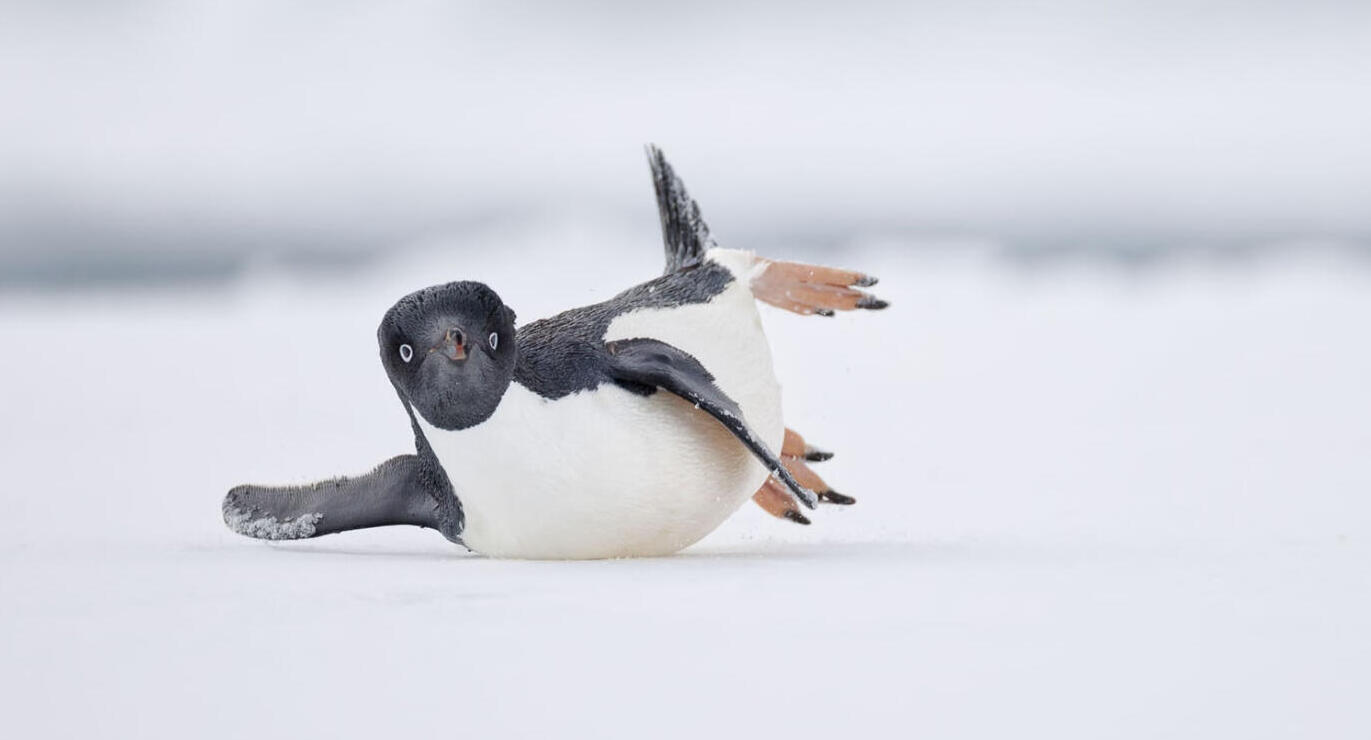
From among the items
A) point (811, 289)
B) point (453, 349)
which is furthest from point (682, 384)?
point (811, 289)

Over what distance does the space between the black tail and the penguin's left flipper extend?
1.40 meters

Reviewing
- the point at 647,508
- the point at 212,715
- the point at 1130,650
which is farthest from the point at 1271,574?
the point at 212,715

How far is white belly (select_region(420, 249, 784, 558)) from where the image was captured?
171 inches

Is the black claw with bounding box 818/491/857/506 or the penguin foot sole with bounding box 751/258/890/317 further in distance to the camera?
the black claw with bounding box 818/491/857/506

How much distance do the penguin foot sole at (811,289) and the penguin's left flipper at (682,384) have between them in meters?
1.24

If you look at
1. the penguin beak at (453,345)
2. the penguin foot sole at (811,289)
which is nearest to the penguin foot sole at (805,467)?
the penguin foot sole at (811,289)

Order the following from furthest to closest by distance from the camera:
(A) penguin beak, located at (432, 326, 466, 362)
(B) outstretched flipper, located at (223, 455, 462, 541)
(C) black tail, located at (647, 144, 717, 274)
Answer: (C) black tail, located at (647, 144, 717, 274) < (B) outstretched flipper, located at (223, 455, 462, 541) < (A) penguin beak, located at (432, 326, 466, 362)

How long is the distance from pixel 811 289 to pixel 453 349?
2041 mm

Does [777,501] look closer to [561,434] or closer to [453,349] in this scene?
[561,434]

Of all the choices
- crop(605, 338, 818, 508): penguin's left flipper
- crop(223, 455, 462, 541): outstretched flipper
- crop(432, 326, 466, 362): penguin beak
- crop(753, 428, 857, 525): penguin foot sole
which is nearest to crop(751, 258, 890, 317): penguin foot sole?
crop(753, 428, 857, 525): penguin foot sole

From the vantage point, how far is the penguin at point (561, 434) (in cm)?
428

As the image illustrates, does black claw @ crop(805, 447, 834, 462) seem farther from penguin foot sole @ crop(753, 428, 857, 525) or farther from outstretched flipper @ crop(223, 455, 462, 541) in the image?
outstretched flipper @ crop(223, 455, 462, 541)

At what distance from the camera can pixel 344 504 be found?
501 cm

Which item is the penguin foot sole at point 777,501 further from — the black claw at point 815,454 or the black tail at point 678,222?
the black tail at point 678,222
